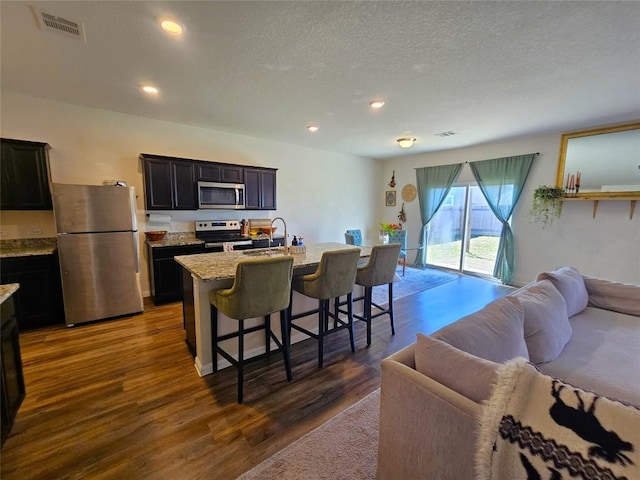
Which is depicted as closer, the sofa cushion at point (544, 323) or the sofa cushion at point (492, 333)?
the sofa cushion at point (492, 333)

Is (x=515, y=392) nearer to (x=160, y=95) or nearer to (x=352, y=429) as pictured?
(x=352, y=429)

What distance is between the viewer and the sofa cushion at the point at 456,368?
102 centimetres

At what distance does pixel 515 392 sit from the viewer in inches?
35.0

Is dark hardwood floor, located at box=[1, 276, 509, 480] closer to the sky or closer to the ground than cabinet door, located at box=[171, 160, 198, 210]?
closer to the ground

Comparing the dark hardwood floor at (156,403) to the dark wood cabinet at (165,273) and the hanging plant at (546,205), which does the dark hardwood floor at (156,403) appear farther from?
the hanging plant at (546,205)

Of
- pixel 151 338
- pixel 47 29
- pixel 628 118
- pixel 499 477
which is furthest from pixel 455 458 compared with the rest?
pixel 628 118

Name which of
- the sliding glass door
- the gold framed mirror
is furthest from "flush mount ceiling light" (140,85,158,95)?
the gold framed mirror

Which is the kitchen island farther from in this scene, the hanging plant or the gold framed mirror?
the gold framed mirror

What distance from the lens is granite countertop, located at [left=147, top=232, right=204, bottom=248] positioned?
154 inches

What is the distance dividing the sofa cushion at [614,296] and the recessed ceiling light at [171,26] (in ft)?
13.6

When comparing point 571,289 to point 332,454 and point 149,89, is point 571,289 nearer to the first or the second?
point 332,454

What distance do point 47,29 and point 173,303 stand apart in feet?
10.4

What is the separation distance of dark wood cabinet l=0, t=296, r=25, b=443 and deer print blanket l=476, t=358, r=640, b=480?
8.30 feet

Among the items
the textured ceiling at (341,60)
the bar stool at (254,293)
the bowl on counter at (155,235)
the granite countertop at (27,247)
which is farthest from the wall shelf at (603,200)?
the granite countertop at (27,247)
